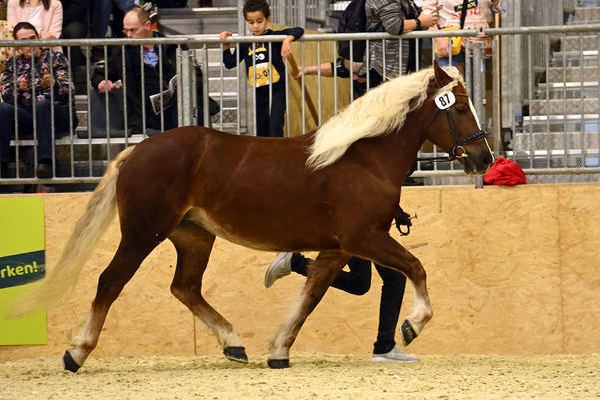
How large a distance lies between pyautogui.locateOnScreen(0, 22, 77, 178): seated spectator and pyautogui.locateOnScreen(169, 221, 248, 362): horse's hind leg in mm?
1510

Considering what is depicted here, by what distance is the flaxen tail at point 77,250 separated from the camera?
253 inches

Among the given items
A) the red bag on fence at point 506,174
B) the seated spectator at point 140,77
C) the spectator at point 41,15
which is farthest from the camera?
the spectator at point 41,15

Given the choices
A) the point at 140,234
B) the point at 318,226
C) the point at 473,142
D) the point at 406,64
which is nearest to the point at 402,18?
the point at 406,64

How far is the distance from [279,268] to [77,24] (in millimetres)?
4375

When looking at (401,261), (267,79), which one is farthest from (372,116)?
(267,79)

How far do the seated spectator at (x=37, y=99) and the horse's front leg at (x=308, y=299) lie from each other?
226 centimetres

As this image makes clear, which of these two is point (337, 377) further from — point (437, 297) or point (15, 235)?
point (15, 235)


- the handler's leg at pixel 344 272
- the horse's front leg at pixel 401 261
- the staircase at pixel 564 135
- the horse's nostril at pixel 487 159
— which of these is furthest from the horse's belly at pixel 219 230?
the staircase at pixel 564 135

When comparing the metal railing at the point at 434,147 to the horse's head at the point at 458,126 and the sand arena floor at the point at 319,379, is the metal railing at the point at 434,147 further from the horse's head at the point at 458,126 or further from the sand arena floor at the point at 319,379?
the sand arena floor at the point at 319,379

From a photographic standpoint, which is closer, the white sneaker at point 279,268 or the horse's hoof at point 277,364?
the horse's hoof at point 277,364

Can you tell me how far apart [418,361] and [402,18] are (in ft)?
8.25

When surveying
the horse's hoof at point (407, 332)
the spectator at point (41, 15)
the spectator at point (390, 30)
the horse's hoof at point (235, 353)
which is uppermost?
the spectator at point (41, 15)

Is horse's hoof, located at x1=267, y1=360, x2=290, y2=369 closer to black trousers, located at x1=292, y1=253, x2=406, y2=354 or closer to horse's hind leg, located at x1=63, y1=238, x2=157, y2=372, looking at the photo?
black trousers, located at x1=292, y1=253, x2=406, y2=354

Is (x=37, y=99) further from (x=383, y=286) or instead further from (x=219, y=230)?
(x=383, y=286)
